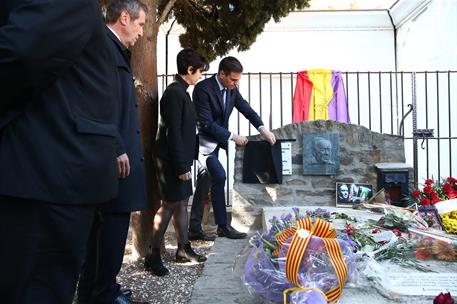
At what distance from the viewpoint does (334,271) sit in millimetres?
2051

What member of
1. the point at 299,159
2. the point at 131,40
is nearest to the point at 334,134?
the point at 299,159

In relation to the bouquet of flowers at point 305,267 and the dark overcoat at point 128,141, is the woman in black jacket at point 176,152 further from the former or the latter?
the bouquet of flowers at point 305,267

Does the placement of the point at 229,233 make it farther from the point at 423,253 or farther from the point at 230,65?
the point at 423,253

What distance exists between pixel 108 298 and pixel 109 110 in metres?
1.45

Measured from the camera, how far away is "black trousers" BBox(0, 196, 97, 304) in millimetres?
1307

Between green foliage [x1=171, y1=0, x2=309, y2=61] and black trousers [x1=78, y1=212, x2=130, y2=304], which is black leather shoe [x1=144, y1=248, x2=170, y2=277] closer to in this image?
black trousers [x1=78, y1=212, x2=130, y2=304]

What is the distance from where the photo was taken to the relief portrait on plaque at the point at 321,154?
5129 millimetres

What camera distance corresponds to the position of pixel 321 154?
16.8 feet

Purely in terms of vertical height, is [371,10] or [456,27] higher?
[371,10]

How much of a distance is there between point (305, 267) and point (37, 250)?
46.6 inches

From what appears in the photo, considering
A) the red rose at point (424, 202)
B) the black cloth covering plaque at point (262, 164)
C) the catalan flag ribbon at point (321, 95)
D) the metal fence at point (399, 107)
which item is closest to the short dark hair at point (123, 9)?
the black cloth covering plaque at point (262, 164)

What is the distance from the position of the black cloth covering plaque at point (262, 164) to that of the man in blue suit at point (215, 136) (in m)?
0.31

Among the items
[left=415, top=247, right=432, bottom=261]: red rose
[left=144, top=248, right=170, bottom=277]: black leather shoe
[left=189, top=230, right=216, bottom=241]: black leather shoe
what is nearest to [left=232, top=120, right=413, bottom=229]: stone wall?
[left=189, top=230, right=216, bottom=241]: black leather shoe

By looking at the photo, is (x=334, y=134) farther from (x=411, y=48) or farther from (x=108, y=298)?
(x=411, y=48)
